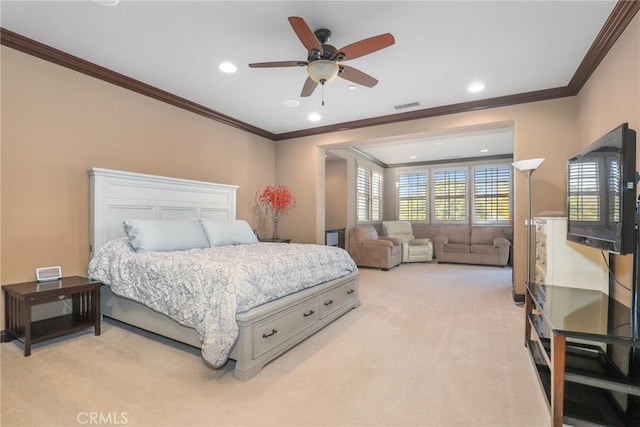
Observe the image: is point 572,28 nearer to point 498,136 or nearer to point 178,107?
point 498,136

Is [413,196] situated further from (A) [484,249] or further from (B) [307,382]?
(B) [307,382]

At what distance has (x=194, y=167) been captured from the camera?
453 centimetres

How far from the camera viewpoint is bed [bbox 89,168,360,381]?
2244mm

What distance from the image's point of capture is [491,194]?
8242 millimetres

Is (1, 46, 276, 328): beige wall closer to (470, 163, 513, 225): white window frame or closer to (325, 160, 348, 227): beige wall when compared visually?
(325, 160, 348, 227): beige wall

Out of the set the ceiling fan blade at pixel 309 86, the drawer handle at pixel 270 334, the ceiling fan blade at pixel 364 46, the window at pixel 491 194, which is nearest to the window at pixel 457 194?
the window at pixel 491 194

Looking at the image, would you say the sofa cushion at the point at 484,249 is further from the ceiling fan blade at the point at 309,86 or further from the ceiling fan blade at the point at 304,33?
the ceiling fan blade at the point at 304,33

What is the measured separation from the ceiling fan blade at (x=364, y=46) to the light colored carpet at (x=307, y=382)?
7.98ft

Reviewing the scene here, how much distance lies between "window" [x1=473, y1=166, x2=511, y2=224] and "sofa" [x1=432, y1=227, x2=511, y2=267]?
0.86 metres

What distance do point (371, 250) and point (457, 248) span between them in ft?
7.62

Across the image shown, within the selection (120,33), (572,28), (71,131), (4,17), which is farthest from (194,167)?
(572,28)

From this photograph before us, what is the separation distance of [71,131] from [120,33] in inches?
47.3

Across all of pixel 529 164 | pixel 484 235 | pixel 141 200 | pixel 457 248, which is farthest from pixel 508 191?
pixel 141 200

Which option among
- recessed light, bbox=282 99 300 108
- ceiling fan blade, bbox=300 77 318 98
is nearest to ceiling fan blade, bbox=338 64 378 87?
ceiling fan blade, bbox=300 77 318 98
